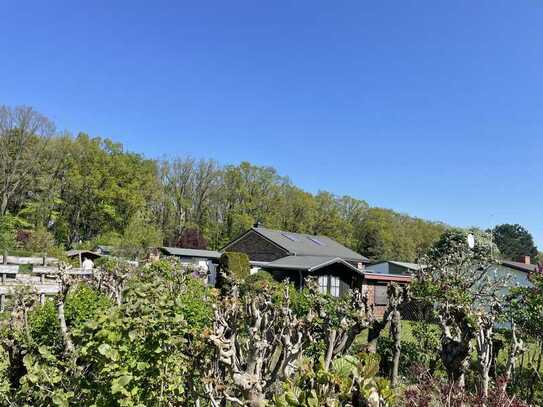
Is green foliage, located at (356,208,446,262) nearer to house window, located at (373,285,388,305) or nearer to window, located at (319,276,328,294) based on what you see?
house window, located at (373,285,388,305)

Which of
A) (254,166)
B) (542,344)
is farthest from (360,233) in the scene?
(542,344)

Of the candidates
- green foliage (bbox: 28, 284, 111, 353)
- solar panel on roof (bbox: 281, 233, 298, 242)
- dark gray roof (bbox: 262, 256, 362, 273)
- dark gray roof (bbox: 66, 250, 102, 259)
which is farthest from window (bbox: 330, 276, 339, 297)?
green foliage (bbox: 28, 284, 111, 353)

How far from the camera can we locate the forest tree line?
1387 inches

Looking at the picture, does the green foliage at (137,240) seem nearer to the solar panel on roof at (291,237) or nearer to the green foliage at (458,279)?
the solar panel on roof at (291,237)

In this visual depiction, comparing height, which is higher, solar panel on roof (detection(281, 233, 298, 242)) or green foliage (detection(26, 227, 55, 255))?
solar panel on roof (detection(281, 233, 298, 242))

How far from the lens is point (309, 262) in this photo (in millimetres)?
26734

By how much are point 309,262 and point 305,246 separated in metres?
6.28

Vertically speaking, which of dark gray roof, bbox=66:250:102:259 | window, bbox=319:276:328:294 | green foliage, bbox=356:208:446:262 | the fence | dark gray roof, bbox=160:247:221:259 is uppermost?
green foliage, bbox=356:208:446:262

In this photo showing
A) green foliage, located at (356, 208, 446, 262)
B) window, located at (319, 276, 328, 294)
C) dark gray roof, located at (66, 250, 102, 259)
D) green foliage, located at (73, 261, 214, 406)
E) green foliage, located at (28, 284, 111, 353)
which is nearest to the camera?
green foliage, located at (73, 261, 214, 406)

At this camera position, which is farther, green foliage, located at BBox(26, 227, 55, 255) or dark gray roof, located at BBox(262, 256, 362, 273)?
green foliage, located at BBox(26, 227, 55, 255)

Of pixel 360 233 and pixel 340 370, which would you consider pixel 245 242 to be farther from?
pixel 340 370

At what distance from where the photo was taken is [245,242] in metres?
34.0

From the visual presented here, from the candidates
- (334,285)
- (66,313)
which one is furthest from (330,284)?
(66,313)

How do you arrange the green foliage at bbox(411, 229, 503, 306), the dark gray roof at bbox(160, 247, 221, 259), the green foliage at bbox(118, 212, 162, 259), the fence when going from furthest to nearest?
1. the dark gray roof at bbox(160, 247, 221, 259)
2. the green foliage at bbox(118, 212, 162, 259)
3. the fence
4. the green foliage at bbox(411, 229, 503, 306)
